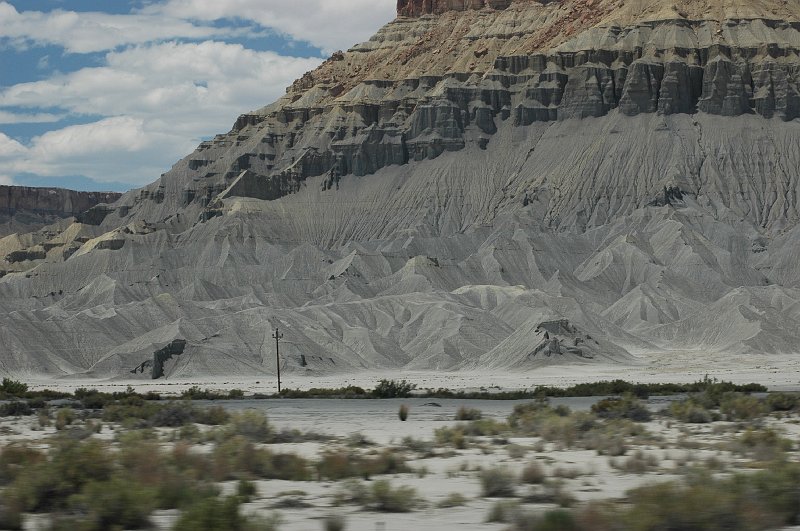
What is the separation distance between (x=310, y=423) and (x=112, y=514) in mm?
24284

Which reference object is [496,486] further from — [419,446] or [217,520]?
[419,446]

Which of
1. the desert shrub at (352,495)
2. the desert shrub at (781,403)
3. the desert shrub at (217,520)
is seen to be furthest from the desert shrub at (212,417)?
the desert shrub at (217,520)

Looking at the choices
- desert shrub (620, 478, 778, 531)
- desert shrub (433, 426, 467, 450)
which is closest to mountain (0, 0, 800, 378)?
desert shrub (433, 426, 467, 450)

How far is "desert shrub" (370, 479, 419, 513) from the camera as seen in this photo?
63.5 ft

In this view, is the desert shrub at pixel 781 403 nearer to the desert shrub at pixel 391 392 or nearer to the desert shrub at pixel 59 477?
the desert shrub at pixel 391 392

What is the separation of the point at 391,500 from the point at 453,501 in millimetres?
1162

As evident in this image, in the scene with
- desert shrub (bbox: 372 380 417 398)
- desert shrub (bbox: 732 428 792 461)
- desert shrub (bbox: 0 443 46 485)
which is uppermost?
desert shrub (bbox: 0 443 46 485)

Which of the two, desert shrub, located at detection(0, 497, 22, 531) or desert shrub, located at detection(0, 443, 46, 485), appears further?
desert shrub, located at detection(0, 443, 46, 485)

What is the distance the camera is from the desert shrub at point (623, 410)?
38.2 metres

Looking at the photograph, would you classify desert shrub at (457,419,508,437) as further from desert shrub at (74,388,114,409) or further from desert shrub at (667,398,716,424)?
desert shrub at (74,388,114,409)

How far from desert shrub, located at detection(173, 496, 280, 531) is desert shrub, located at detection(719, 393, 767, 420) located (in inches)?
937

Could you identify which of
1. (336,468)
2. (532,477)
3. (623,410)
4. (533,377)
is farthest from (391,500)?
(533,377)

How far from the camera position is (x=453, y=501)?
2008 cm

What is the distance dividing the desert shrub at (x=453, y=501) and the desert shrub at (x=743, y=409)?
19126 mm
